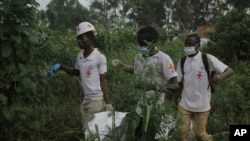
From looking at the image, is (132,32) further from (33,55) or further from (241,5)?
(241,5)

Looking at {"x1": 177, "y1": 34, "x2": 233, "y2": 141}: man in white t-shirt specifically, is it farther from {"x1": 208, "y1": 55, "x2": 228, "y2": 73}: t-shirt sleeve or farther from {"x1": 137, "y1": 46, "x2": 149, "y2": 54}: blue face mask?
{"x1": 137, "y1": 46, "x2": 149, "y2": 54}: blue face mask

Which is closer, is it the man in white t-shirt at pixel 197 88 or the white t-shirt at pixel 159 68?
the white t-shirt at pixel 159 68

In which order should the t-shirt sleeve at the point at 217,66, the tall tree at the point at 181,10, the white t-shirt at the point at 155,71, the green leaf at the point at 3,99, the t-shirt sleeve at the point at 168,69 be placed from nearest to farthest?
the green leaf at the point at 3,99
the white t-shirt at the point at 155,71
the t-shirt sleeve at the point at 168,69
the t-shirt sleeve at the point at 217,66
the tall tree at the point at 181,10

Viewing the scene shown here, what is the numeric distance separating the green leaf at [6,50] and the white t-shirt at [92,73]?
2.76 feet

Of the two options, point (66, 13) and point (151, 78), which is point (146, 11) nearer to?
point (66, 13)

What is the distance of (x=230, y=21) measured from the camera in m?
9.05

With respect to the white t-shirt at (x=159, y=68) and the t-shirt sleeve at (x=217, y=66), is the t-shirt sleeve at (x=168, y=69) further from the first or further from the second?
the t-shirt sleeve at (x=217, y=66)

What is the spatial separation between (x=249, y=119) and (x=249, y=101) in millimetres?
606

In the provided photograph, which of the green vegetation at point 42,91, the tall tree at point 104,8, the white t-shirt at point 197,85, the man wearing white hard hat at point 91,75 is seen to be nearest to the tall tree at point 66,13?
the tall tree at point 104,8

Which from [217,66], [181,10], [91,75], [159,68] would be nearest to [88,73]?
[91,75]

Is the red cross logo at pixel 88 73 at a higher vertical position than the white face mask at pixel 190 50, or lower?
lower

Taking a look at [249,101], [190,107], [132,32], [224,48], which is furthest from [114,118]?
[132,32]

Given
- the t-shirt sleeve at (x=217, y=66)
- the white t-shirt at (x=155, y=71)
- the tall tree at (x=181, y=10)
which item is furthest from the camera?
the tall tree at (x=181, y=10)

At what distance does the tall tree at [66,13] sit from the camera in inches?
1222
